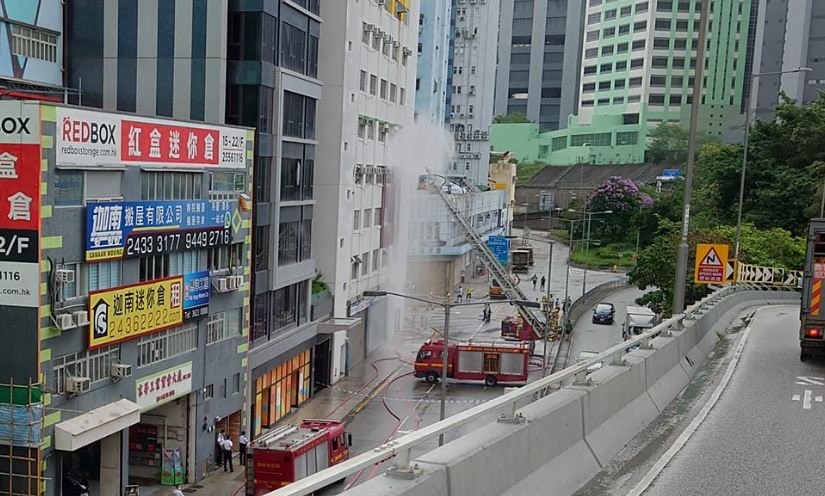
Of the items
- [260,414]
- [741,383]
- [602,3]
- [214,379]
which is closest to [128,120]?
[214,379]

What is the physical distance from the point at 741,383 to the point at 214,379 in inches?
791

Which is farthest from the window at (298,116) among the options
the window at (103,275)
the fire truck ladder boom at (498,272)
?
the fire truck ladder boom at (498,272)

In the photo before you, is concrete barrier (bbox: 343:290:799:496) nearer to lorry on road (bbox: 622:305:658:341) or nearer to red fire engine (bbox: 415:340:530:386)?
red fire engine (bbox: 415:340:530:386)

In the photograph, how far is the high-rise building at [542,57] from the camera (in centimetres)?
14825

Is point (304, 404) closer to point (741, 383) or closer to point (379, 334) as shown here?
point (379, 334)

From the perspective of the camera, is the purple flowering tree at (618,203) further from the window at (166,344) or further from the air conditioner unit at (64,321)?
the air conditioner unit at (64,321)

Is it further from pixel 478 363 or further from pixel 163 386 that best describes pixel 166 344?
pixel 478 363

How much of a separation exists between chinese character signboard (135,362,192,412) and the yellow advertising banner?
4.87 ft

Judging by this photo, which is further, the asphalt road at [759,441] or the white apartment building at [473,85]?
the white apartment building at [473,85]

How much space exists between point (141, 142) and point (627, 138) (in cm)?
10924

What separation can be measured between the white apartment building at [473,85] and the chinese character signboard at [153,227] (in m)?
79.5

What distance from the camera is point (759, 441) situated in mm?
10578

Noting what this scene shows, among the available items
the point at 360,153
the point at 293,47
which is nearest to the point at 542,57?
the point at 360,153

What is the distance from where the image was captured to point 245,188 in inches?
1251
